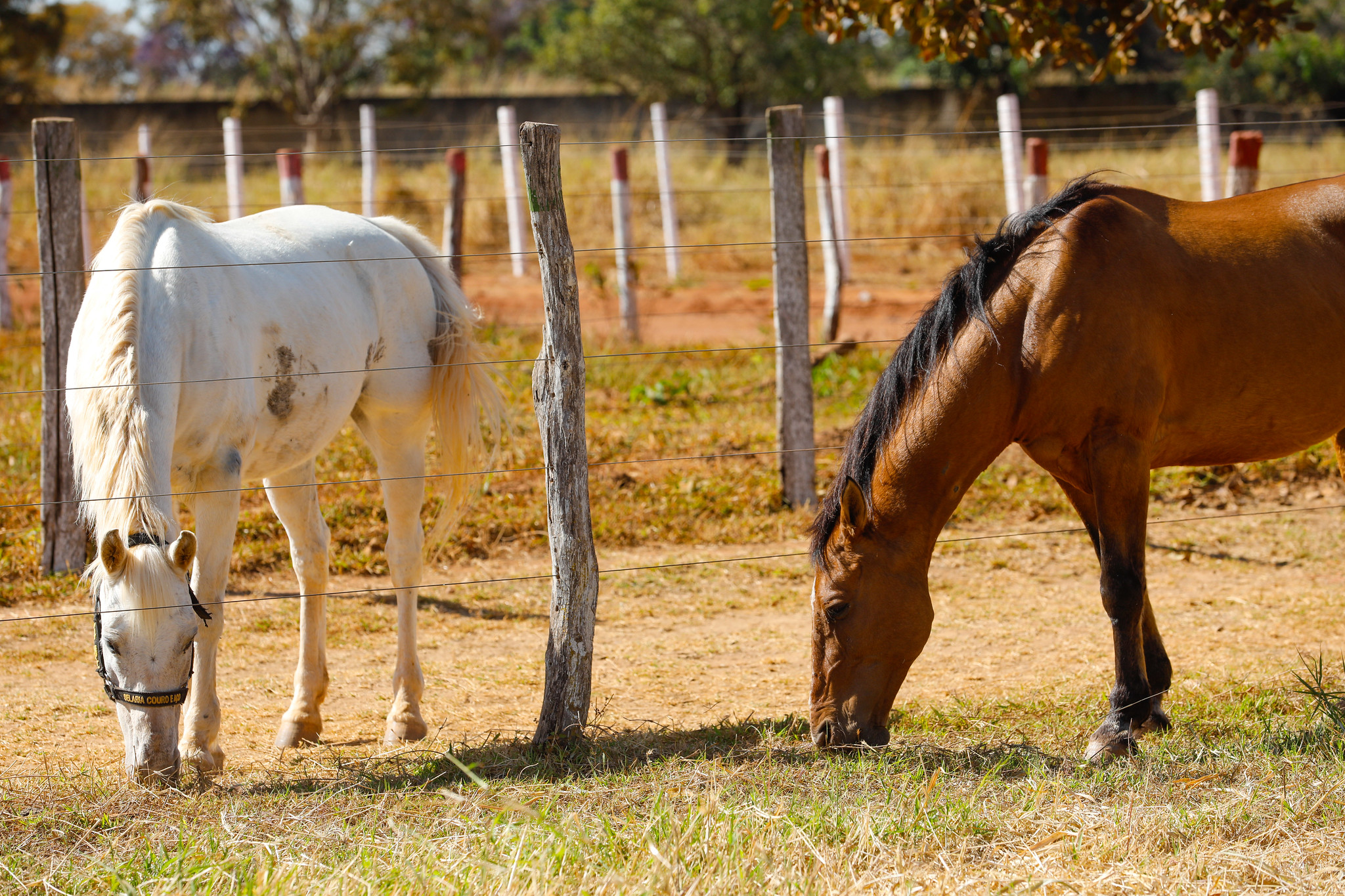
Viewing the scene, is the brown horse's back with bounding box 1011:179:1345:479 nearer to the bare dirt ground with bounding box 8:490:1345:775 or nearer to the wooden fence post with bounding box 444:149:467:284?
the bare dirt ground with bounding box 8:490:1345:775

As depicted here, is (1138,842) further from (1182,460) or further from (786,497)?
(786,497)

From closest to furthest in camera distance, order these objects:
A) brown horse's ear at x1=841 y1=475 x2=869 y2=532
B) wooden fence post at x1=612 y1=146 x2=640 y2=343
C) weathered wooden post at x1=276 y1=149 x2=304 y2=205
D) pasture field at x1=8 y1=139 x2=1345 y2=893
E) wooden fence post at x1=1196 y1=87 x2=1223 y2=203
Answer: pasture field at x1=8 y1=139 x2=1345 y2=893 → brown horse's ear at x1=841 y1=475 x2=869 y2=532 → wooden fence post at x1=1196 y1=87 x2=1223 y2=203 → wooden fence post at x1=612 y1=146 x2=640 y2=343 → weathered wooden post at x1=276 y1=149 x2=304 y2=205

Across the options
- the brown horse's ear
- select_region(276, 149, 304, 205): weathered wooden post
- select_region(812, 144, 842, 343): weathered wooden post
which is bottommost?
the brown horse's ear

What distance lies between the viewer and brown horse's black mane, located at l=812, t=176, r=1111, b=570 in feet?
12.2

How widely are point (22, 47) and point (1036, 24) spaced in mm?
19126

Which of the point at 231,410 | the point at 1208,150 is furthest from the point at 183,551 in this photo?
the point at 1208,150

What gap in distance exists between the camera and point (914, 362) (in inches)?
148

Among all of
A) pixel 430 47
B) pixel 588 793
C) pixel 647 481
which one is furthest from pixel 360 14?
pixel 588 793

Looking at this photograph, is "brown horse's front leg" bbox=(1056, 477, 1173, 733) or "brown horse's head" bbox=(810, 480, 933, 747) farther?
"brown horse's front leg" bbox=(1056, 477, 1173, 733)

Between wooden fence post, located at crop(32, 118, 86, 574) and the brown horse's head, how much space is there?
393 cm

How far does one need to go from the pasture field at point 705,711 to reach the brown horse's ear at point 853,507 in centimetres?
72

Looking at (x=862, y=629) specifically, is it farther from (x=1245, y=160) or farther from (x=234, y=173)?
(x=234, y=173)

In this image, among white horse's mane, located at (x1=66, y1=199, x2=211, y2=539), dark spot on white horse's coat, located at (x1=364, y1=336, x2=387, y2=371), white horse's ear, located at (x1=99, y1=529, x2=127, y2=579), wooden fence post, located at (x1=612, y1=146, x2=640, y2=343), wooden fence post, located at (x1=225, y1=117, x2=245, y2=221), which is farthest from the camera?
wooden fence post, located at (x1=225, y1=117, x2=245, y2=221)

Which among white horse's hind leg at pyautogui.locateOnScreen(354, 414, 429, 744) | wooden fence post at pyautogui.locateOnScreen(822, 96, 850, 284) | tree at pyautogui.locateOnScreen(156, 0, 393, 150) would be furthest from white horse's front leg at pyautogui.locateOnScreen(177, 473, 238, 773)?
tree at pyautogui.locateOnScreen(156, 0, 393, 150)
